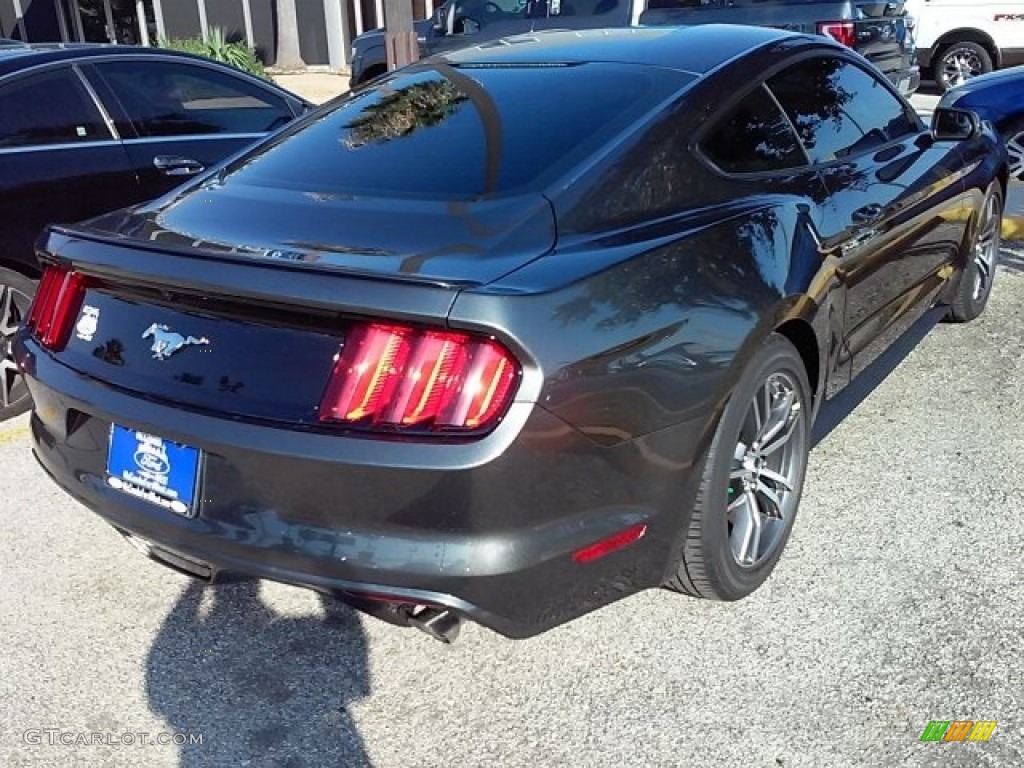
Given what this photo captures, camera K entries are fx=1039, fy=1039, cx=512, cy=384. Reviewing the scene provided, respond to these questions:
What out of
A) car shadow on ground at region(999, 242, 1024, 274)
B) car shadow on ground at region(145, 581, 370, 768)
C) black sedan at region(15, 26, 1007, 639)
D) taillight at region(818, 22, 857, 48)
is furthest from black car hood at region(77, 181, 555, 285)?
taillight at region(818, 22, 857, 48)

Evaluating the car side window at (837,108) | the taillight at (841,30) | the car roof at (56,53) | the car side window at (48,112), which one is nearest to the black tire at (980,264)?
the car side window at (837,108)

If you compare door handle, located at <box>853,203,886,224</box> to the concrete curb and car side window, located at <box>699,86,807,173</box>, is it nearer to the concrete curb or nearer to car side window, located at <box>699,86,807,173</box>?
car side window, located at <box>699,86,807,173</box>

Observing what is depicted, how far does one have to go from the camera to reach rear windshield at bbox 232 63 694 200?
2.86 meters

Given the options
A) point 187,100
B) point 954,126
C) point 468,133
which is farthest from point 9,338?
point 954,126

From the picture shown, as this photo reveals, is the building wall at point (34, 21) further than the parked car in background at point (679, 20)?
Yes

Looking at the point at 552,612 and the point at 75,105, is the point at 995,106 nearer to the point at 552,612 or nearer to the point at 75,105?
the point at 75,105

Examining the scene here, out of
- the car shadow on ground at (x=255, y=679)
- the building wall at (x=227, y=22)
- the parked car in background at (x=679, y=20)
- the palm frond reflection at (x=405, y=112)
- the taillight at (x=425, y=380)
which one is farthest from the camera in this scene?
the building wall at (x=227, y=22)

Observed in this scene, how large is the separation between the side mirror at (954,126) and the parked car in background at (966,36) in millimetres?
10245

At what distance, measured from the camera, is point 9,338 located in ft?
15.5

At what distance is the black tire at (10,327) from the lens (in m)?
4.64

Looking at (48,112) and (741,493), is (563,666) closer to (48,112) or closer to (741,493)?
(741,493)

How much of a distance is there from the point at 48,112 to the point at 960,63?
12.7 meters

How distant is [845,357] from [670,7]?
8064 mm

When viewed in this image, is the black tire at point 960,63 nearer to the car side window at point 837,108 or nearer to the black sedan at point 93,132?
the car side window at point 837,108
